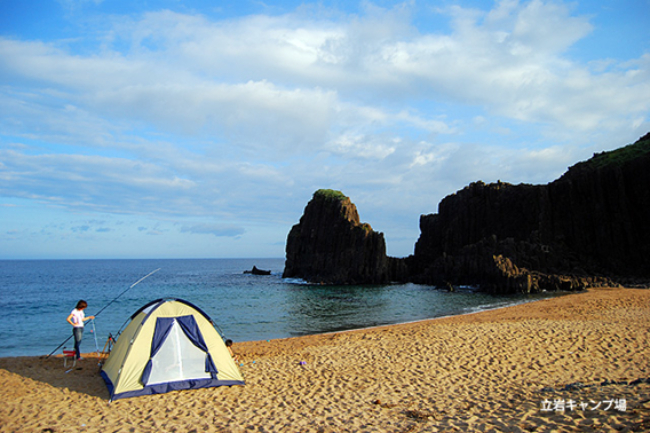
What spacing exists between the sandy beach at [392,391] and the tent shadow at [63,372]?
0.04 m

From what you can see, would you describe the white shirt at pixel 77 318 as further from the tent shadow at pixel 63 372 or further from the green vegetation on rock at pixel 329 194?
the green vegetation on rock at pixel 329 194

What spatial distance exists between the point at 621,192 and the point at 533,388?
63328 millimetres

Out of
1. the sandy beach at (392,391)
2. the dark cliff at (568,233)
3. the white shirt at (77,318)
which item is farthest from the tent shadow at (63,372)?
the dark cliff at (568,233)

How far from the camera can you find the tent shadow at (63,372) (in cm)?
1126

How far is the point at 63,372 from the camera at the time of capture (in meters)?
13.0

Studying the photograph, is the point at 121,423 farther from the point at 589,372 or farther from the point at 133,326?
the point at 589,372

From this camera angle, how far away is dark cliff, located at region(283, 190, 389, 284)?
67.6 metres

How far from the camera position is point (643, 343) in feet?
47.2

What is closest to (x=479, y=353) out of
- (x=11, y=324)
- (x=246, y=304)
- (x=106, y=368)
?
(x=106, y=368)

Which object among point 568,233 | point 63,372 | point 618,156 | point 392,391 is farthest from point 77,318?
point 618,156

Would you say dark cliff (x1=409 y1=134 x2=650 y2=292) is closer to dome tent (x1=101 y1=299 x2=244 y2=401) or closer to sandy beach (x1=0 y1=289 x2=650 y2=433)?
sandy beach (x1=0 y1=289 x2=650 y2=433)

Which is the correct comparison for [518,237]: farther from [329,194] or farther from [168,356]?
[168,356]

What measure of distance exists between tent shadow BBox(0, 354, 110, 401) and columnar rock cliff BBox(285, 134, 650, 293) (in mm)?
45586

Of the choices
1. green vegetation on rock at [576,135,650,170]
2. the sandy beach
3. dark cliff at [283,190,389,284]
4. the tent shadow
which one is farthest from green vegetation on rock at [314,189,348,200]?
the tent shadow
